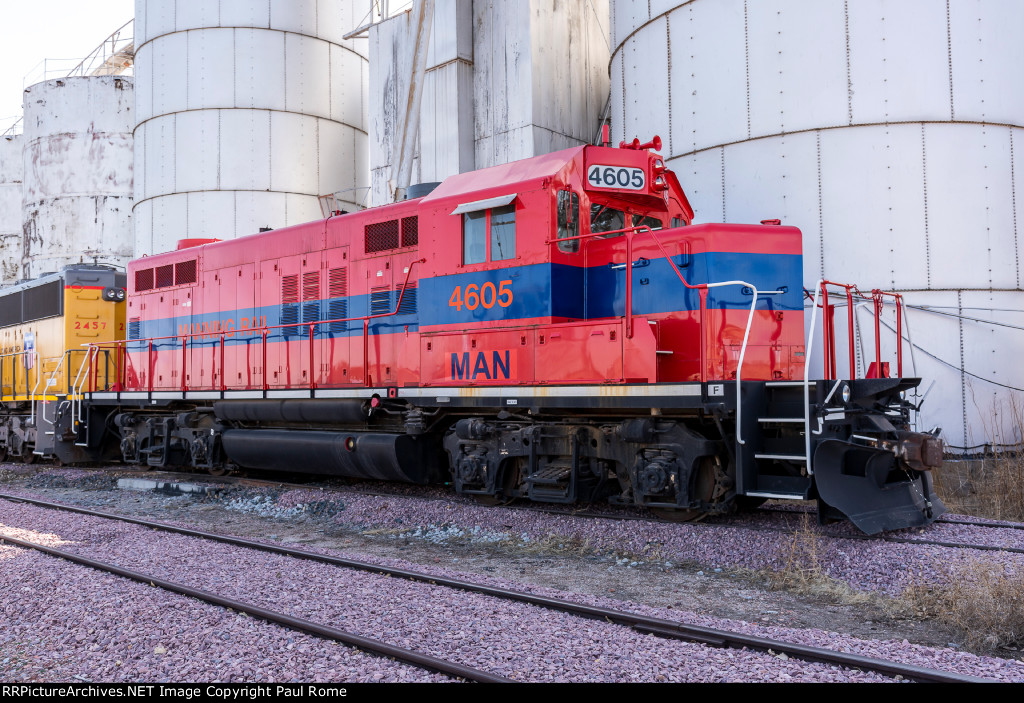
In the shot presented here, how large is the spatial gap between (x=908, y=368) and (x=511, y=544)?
6.35 metres

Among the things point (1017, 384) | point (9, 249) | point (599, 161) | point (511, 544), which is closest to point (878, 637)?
point (511, 544)

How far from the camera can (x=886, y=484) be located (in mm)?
6672

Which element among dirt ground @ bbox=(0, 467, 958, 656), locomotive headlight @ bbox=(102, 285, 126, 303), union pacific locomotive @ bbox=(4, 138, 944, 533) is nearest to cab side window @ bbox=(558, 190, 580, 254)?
union pacific locomotive @ bbox=(4, 138, 944, 533)

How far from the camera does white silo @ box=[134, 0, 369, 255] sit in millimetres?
22688

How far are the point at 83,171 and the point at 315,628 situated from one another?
1195 inches

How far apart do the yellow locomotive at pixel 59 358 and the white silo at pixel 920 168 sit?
1170cm

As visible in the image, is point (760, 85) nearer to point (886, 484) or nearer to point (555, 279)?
point (555, 279)

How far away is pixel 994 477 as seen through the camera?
9047 mm

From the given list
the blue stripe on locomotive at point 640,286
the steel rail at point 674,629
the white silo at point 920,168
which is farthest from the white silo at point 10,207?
the steel rail at point 674,629

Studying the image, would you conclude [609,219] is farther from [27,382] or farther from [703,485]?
[27,382]

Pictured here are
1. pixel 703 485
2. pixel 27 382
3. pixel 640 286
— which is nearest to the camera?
pixel 703 485

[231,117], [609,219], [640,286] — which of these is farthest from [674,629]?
[231,117]

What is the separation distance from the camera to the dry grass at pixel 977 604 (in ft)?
15.4

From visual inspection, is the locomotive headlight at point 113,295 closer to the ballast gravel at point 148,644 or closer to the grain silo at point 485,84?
the grain silo at point 485,84
